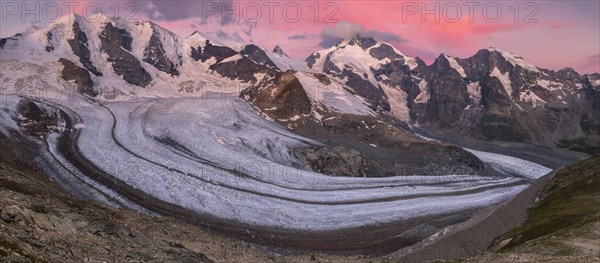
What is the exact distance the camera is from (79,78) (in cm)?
15138

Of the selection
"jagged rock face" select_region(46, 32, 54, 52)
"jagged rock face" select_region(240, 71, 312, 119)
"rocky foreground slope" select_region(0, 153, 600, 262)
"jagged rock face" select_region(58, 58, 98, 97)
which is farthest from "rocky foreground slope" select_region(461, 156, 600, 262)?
"jagged rock face" select_region(46, 32, 54, 52)

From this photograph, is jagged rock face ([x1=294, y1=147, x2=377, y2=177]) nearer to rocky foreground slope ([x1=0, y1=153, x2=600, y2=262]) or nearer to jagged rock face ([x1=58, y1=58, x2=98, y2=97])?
rocky foreground slope ([x1=0, y1=153, x2=600, y2=262])

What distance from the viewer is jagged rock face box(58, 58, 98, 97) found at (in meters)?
147

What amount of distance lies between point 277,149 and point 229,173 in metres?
32.2

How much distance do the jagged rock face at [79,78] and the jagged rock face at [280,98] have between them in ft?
171

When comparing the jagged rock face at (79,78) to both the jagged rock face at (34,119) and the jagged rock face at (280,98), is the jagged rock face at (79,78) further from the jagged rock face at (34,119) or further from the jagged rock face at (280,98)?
the jagged rock face at (280,98)

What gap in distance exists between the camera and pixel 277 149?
111m

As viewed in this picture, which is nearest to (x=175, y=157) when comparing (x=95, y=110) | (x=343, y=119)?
(x=95, y=110)

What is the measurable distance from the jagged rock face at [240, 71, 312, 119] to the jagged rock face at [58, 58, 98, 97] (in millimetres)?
52149

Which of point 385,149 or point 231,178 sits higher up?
point 231,178

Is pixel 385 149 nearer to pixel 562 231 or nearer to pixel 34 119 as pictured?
pixel 34 119

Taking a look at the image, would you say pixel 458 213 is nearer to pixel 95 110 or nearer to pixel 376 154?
pixel 376 154

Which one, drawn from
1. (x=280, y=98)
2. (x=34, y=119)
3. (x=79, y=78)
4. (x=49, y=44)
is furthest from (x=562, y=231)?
(x=49, y=44)

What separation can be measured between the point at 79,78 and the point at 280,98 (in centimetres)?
6527
